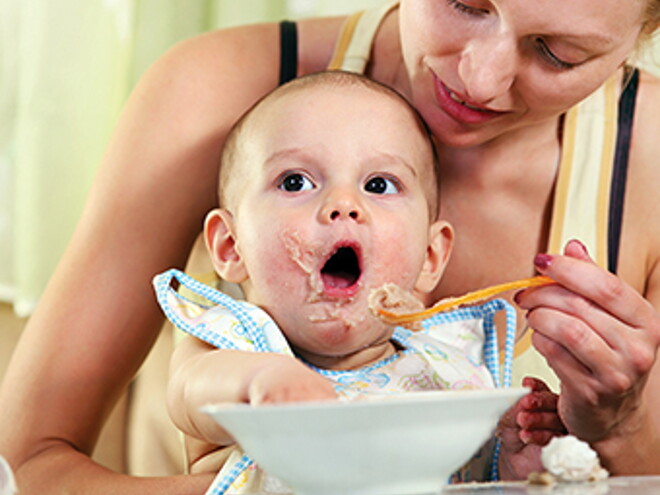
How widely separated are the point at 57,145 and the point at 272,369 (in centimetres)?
136

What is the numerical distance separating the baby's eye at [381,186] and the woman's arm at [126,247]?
1.32ft

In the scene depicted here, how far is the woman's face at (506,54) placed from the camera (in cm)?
112

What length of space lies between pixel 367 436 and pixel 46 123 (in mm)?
1531

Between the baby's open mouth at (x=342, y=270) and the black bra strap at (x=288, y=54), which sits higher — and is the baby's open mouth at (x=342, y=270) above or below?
below

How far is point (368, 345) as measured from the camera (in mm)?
1196

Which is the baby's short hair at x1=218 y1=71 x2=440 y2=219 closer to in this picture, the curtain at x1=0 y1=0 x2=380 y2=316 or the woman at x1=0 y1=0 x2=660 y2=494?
the woman at x1=0 y1=0 x2=660 y2=494

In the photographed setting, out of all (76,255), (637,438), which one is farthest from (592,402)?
(76,255)

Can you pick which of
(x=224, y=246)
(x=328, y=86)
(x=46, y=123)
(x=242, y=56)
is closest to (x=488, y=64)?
(x=328, y=86)

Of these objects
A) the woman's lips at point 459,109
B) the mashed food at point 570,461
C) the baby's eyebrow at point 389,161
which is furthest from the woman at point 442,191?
the mashed food at point 570,461

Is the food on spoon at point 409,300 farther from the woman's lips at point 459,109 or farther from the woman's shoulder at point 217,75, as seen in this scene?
the woman's shoulder at point 217,75

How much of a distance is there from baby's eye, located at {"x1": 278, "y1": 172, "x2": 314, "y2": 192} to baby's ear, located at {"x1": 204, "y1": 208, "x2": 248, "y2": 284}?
0.12 meters

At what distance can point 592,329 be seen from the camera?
975mm

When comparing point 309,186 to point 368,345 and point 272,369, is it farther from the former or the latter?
point 272,369

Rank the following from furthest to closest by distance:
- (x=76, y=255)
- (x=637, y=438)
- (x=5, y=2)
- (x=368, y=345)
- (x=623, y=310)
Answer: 1. (x=5, y=2)
2. (x=76, y=255)
3. (x=368, y=345)
4. (x=637, y=438)
5. (x=623, y=310)
